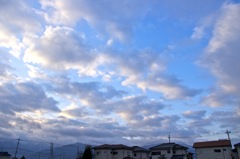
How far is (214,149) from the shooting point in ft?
191

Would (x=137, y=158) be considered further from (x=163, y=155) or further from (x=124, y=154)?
(x=163, y=155)

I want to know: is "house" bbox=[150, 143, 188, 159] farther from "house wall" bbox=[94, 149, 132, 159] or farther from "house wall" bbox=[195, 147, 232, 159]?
"house wall" bbox=[94, 149, 132, 159]

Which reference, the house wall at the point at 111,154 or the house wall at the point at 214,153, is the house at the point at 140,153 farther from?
the house wall at the point at 214,153

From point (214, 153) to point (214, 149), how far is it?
0.96 meters

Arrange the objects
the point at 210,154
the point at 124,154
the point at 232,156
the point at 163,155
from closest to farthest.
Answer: the point at 232,156 → the point at 210,154 → the point at 163,155 → the point at 124,154

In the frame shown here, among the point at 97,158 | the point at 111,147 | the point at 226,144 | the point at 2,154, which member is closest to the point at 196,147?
the point at 226,144

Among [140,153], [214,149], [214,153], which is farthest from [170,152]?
[140,153]

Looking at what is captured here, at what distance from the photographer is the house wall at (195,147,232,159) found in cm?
5684

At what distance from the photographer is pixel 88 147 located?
64.2m

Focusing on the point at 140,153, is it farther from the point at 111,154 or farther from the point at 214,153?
the point at 214,153

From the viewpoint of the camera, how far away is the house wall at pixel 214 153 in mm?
56844

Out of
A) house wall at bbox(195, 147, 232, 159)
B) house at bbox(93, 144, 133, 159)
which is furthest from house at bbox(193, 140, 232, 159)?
house at bbox(93, 144, 133, 159)

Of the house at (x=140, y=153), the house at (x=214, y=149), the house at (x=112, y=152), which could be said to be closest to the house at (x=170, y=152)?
the house at (x=214, y=149)

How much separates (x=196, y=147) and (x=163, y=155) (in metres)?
9.01
